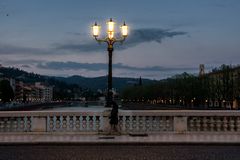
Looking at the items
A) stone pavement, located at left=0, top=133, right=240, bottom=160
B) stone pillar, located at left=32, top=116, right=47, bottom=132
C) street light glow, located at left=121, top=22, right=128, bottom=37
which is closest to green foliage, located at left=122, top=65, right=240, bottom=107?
street light glow, located at left=121, top=22, right=128, bottom=37

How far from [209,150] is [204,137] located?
16.2 ft

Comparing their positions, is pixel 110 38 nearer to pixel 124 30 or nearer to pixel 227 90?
pixel 124 30

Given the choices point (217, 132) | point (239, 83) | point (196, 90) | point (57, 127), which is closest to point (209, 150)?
point (217, 132)

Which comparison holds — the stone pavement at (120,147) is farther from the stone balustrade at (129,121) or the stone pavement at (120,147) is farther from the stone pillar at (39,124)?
the stone balustrade at (129,121)

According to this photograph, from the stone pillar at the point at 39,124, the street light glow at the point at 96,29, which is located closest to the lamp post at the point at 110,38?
the street light glow at the point at 96,29

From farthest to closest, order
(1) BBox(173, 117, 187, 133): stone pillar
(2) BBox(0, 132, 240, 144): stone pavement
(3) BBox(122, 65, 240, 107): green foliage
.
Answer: (3) BBox(122, 65, 240, 107): green foliage < (1) BBox(173, 117, 187, 133): stone pillar < (2) BBox(0, 132, 240, 144): stone pavement

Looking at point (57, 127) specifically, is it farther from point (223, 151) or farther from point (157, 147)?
point (223, 151)

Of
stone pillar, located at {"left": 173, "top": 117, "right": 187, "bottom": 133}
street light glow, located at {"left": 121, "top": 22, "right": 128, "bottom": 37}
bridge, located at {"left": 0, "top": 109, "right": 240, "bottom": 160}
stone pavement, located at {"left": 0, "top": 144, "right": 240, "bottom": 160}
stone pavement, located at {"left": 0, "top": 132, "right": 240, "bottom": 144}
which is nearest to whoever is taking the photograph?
stone pavement, located at {"left": 0, "top": 144, "right": 240, "bottom": 160}

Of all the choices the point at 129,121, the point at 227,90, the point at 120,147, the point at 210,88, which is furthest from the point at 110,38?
the point at 210,88

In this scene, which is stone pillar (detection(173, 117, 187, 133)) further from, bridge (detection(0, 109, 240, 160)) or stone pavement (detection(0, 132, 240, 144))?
stone pavement (detection(0, 132, 240, 144))

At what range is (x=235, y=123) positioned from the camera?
2739 centimetres

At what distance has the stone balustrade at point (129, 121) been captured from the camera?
86.4 ft

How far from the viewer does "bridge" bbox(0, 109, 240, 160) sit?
22625mm

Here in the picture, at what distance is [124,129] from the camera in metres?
27.0
